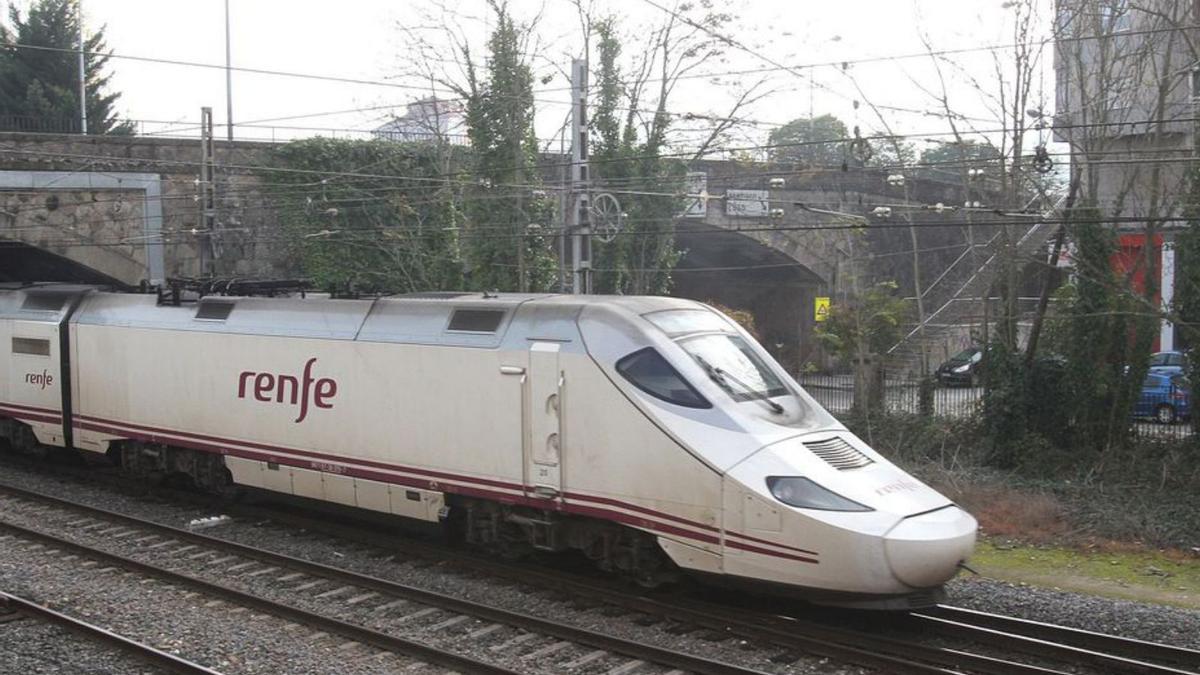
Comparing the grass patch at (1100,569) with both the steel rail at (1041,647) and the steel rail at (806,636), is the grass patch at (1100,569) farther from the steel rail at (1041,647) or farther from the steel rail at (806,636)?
the steel rail at (806,636)

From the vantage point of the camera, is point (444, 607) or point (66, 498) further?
point (66, 498)

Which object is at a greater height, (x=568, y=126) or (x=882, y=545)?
(x=568, y=126)

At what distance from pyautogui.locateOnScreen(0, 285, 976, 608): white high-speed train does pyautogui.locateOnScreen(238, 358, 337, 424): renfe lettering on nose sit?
0.08 ft

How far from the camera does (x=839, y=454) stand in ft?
32.9

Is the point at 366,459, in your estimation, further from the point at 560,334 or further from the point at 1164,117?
the point at 1164,117

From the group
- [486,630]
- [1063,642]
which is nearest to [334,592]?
[486,630]

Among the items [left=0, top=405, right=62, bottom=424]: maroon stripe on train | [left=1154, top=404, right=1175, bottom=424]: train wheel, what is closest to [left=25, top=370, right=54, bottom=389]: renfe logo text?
[left=0, top=405, right=62, bottom=424]: maroon stripe on train

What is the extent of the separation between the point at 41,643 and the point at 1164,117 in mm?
20053

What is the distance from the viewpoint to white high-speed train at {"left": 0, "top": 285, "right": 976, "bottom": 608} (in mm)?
9242

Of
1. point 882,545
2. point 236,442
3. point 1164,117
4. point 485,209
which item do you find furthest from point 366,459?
point 485,209

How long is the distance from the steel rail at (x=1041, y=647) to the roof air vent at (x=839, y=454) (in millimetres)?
1489

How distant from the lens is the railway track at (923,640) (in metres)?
8.77

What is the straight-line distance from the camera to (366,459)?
41.0 ft

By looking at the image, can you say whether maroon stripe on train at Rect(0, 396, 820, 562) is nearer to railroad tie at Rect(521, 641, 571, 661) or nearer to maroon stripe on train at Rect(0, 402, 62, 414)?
maroon stripe on train at Rect(0, 402, 62, 414)
